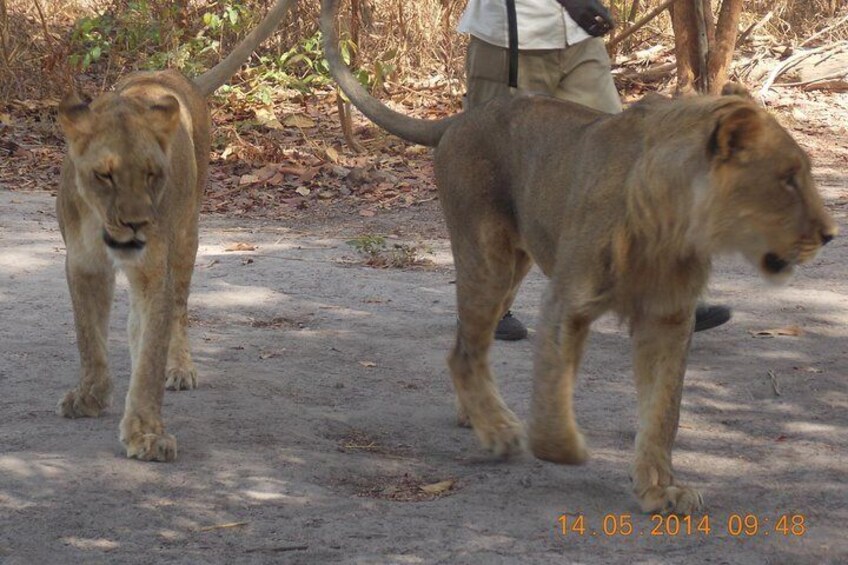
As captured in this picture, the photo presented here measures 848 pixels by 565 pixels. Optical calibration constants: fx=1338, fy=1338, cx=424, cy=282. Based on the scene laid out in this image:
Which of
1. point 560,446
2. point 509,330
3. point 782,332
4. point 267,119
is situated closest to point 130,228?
point 560,446

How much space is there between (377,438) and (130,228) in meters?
1.31

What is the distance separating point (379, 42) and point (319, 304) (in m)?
6.60

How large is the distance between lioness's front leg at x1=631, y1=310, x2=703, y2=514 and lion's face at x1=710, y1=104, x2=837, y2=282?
0.46m

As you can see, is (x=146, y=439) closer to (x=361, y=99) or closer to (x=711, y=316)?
(x=361, y=99)

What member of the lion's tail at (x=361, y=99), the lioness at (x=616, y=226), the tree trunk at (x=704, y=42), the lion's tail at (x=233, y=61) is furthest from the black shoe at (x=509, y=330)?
the tree trunk at (x=704, y=42)

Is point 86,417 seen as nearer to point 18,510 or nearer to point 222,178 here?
point 18,510

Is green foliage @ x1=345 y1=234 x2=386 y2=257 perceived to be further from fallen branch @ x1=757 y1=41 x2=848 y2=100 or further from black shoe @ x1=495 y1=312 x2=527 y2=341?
fallen branch @ x1=757 y1=41 x2=848 y2=100

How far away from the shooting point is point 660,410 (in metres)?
4.33

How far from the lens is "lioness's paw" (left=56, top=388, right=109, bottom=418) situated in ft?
17.3

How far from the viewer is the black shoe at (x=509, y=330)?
264 inches

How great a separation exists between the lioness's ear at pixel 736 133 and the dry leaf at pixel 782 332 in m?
3.11

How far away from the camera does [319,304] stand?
756cm

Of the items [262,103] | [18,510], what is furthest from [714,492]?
[262,103]

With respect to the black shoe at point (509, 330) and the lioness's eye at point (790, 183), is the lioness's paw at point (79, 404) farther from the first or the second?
the lioness's eye at point (790, 183)
